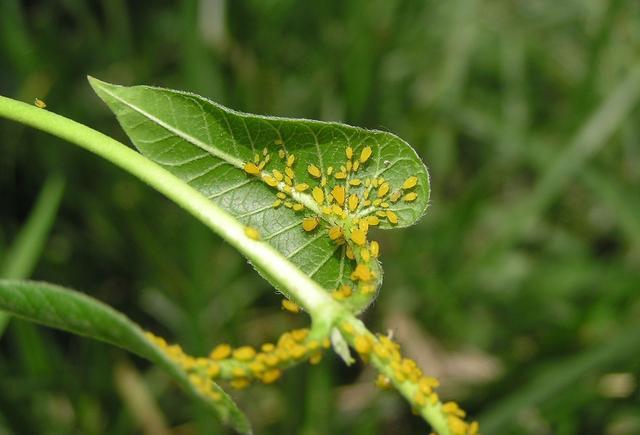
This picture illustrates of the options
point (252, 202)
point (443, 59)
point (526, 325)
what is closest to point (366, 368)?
point (526, 325)

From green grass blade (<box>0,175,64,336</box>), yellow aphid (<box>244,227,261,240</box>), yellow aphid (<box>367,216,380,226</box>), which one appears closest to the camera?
yellow aphid (<box>244,227,261,240</box>)

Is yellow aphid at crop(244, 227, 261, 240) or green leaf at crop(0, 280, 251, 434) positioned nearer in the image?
green leaf at crop(0, 280, 251, 434)

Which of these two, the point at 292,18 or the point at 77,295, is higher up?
the point at 292,18

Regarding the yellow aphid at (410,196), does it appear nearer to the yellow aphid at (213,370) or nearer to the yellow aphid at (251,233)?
the yellow aphid at (251,233)

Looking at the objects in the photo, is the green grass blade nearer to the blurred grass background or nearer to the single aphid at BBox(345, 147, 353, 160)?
the blurred grass background

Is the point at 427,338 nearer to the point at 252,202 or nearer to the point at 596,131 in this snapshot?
the point at 596,131

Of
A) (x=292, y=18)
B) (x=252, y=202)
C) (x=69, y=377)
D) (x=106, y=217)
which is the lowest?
(x=252, y=202)

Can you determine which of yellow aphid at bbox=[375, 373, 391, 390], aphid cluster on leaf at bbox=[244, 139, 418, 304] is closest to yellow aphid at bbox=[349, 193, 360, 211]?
aphid cluster on leaf at bbox=[244, 139, 418, 304]

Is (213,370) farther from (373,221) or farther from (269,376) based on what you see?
(373,221)

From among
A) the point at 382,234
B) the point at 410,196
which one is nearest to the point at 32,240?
the point at 382,234
